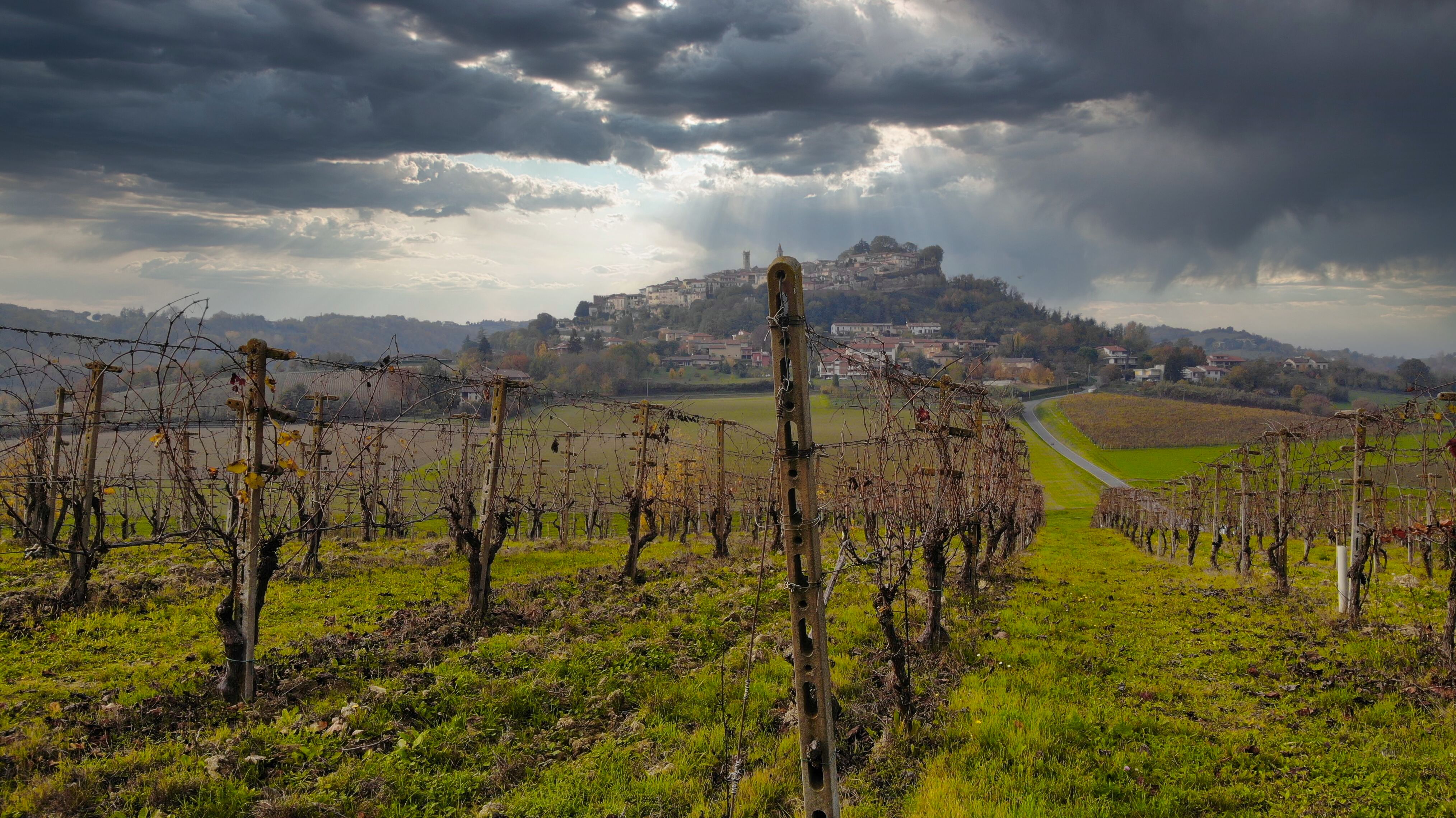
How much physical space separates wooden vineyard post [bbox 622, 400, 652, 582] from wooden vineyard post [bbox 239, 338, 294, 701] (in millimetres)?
7047

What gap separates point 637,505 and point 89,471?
845 centimetres

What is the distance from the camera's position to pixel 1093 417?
80062mm

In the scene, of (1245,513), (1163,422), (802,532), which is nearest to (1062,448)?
(1163,422)

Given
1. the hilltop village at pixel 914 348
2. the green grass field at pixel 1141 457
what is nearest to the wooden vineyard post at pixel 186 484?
the hilltop village at pixel 914 348

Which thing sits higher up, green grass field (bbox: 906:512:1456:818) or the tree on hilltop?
the tree on hilltop

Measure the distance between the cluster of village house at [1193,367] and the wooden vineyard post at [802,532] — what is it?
12544 cm

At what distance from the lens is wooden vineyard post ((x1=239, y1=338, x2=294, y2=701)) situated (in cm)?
627

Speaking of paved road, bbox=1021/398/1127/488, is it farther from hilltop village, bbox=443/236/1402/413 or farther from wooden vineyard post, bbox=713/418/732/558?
wooden vineyard post, bbox=713/418/732/558

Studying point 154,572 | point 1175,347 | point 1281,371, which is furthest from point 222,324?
point 1281,371

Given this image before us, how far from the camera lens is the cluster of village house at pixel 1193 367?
116 m

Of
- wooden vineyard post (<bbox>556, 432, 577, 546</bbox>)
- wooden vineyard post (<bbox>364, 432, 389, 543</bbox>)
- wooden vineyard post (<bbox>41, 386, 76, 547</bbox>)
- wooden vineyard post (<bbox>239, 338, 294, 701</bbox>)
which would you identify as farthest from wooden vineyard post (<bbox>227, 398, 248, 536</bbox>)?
wooden vineyard post (<bbox>556, 432, 577, 546</bbox>)

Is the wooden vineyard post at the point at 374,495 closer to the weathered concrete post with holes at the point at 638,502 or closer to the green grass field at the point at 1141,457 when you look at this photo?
the weathered concrete post with holes at the point at 638,502

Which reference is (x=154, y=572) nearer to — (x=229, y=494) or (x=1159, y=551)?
(x=229, y=494)

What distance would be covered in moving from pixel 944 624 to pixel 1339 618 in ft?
20.4
